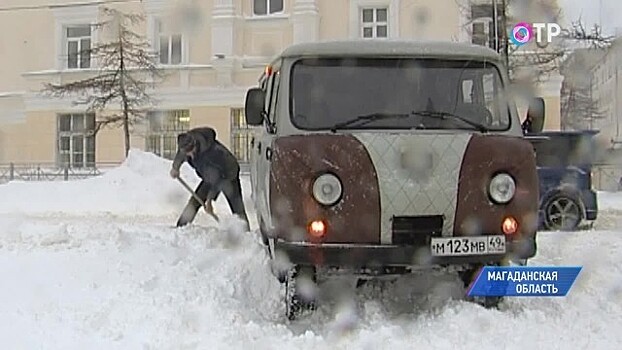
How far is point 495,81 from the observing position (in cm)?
681

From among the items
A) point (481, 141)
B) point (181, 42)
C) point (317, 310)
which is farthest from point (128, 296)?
point (181, 42)

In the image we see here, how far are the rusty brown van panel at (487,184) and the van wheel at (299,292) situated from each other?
4.13 feet

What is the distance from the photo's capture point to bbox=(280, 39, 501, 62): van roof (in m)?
6.59

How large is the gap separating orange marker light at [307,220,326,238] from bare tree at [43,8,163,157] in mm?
24728

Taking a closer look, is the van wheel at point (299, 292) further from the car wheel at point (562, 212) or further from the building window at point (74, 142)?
the building window at point (74, 142)

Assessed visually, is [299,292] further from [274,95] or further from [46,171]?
[46,171]

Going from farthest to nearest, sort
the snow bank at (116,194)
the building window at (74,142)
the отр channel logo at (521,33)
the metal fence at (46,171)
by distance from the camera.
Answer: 1. the building window at (74,142)
2. the metal fence at (46,171)
3. the отр channel logo at (521,33)
4. the snow bank at (116,194)

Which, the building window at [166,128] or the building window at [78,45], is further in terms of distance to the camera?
the building window at [78,45]

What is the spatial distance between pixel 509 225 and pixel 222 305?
2401 millimetres

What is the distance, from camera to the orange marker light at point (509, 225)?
6.09 metres

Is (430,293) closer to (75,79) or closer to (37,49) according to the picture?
(75,79)

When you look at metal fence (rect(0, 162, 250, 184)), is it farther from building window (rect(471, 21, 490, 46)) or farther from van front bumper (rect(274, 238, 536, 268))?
van front bumper (rect(274, 238, 536, 268))

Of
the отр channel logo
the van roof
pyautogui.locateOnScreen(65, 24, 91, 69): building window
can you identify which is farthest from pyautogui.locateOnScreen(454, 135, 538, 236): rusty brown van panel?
pyautogui.locateOnScreen(65, 24, 91, 69): building window

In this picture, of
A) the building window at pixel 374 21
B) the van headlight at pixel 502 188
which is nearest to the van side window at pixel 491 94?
the van headlight at pixel 502 188
